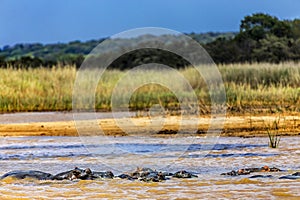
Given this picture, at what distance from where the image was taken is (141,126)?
1352 centimetres

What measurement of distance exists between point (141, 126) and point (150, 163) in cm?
506

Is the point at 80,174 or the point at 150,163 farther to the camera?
the point at 150,163

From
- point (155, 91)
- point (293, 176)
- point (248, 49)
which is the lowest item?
point (293, 176)

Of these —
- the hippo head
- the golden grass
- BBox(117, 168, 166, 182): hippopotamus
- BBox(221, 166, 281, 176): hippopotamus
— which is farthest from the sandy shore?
the hippo head

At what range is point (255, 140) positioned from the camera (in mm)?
10711

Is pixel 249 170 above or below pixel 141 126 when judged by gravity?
below

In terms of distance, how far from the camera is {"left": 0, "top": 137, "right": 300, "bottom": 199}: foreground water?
6.54 m

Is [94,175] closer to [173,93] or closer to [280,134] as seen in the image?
[280,134]

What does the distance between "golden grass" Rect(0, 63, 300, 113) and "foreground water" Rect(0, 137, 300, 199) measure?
5.13 meters

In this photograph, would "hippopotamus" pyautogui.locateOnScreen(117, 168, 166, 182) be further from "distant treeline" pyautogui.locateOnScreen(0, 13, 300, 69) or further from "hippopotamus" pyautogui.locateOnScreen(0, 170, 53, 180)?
"distant treeline" pyautogui.locateOnScreen(0, 13, 300, 69)

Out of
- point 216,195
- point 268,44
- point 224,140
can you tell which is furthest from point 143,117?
point 268,44

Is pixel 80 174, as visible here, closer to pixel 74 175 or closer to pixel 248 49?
pixel 74 175

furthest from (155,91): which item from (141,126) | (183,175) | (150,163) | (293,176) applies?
(293,176)

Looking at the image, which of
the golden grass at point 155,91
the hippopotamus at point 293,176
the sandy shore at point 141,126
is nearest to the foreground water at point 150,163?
the hippopotamus at point 293,176
